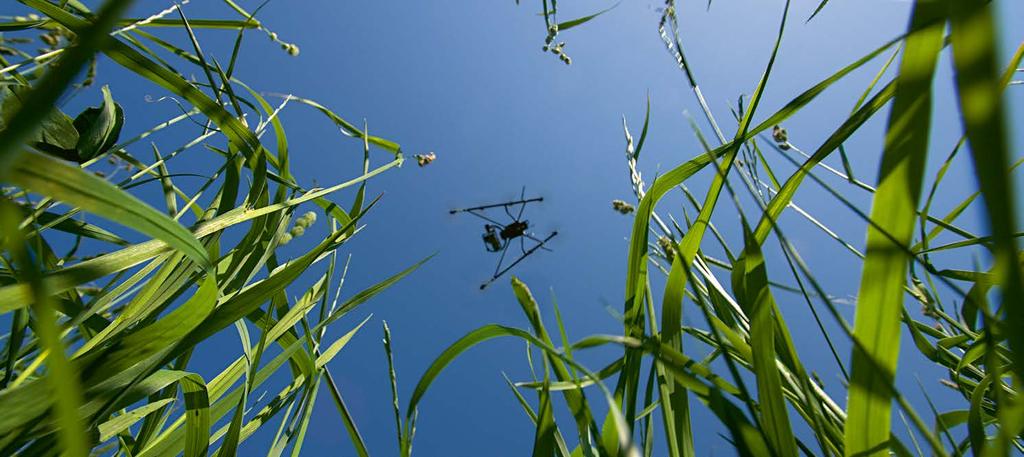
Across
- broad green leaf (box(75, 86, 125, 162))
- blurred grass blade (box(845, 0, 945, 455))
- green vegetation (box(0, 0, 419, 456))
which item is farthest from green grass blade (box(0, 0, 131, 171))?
broad green leaf (box(75, 86, 125, 162))

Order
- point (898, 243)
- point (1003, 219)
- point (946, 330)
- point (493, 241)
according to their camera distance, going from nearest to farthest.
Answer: point (1003, 219) → point (898, 243) → point (946, 330) → point (493, 241)

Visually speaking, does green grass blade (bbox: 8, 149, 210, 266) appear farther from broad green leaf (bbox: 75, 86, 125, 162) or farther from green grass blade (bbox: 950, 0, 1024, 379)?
broad green leaf (bbox: 75, 86, 125, 162)

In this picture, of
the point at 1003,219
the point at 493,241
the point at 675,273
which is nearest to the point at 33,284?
the point at 1003,219

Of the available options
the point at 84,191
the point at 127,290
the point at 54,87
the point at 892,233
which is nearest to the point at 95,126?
the point at 127,290

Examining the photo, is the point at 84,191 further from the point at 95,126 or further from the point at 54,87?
the point at 95,126

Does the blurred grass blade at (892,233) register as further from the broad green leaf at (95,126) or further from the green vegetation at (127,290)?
the broad green leaf at (95,126)

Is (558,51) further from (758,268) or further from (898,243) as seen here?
(898,243)

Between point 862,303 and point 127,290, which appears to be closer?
point 862,303

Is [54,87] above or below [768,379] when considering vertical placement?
above
